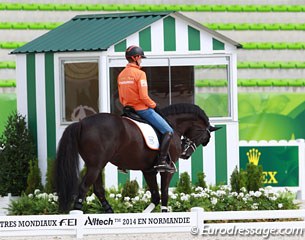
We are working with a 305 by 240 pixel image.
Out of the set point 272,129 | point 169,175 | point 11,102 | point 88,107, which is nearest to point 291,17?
point 272,129

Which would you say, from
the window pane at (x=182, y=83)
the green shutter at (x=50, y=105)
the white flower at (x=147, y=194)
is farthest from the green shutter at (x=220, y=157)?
the green shutter at (x=50, y=105)

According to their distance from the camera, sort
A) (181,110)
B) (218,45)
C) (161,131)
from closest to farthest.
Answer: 1. (161,131)
2. (181,110)
3. (218,45)

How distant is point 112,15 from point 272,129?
322 inches

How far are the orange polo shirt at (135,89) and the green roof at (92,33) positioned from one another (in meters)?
3.18

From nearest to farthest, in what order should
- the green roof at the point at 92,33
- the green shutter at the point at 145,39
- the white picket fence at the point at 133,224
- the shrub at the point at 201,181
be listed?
the white picket fence at the point at 133,224, the shrub at the point at 201,181, the green roof at the point at 92,33, the green shutter at the point at 145,39

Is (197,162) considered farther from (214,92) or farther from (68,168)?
(68,168)

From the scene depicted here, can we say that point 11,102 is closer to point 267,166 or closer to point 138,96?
point 267,166

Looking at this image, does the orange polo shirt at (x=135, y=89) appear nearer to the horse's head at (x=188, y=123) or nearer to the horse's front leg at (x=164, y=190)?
the horse's head at (x=188, y=123)

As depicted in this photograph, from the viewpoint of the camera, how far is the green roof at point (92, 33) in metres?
20.5

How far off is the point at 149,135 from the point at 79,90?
398 centimetres

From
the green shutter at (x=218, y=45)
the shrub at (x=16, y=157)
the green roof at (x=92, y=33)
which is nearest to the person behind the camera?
the green roof at (x=92, y=33)

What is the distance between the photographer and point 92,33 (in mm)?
21281

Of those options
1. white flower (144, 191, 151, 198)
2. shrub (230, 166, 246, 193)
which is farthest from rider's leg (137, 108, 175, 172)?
shrub (230, 166, 246, 193)

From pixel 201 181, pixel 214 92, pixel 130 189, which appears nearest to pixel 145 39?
pixel 214 92
